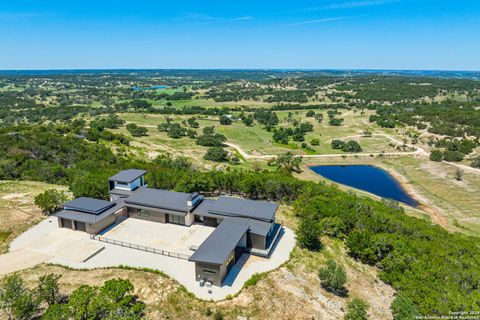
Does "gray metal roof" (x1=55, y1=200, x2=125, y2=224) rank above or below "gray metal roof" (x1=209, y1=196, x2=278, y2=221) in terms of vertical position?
below

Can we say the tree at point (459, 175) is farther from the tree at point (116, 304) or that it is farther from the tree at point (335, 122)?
the tree at point (116, 304)

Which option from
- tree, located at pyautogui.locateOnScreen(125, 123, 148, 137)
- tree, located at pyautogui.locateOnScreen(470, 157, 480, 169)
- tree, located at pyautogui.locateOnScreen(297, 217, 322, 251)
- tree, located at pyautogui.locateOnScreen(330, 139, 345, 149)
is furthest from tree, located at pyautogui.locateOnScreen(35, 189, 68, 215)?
tree, located at pyautogui.locateOnScreen(470, 157, 480, 169)

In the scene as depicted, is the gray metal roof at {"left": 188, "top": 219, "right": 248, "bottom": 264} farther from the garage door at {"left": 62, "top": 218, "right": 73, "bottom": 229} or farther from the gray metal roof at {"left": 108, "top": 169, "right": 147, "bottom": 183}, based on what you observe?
the garage door at {"left": 62, "top": 218, "right": 73, "bottom": 229}

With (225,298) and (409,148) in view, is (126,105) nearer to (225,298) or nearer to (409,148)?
(409,148)

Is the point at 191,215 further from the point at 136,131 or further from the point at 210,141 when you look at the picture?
the point at 136,131

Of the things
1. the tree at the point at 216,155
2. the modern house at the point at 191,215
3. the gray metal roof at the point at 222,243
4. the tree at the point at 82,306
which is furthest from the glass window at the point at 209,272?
the tree at the point at 216,155

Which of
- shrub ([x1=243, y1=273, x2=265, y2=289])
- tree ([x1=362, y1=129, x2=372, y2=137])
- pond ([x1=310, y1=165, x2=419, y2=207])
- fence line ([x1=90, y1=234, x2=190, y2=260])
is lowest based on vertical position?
pond ([x1=310, y1=165, x2=419, y2=207])

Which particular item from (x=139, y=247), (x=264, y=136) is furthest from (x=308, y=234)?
(x=264, y=136)
